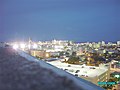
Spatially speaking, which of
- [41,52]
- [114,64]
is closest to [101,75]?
[114,64]

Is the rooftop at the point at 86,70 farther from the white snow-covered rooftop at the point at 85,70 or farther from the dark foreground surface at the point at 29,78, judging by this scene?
the dark foreground surface at the point at 29,78

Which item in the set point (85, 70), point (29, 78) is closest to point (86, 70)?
point (85, 70)

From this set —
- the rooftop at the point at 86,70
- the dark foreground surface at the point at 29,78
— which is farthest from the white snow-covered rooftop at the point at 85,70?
the dark foreground surface at the point at 29,78

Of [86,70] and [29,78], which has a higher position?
[29,78]

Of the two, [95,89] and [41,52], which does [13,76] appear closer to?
[95,89]

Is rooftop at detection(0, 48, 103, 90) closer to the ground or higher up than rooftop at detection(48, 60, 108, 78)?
higher up

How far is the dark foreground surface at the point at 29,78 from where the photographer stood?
0.43m

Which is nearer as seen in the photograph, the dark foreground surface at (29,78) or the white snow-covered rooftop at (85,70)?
the dark foreground surface at (29,78)

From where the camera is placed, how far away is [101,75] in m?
9.88

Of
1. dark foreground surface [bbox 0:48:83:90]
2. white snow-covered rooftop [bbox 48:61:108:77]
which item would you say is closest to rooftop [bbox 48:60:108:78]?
white snow-covered rooftop [bbox 48:61:108:77]

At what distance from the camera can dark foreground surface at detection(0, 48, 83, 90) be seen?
1.42 ft

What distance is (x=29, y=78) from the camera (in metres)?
0.47

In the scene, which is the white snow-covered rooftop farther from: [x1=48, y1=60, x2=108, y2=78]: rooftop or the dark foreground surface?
the dark foreground surface

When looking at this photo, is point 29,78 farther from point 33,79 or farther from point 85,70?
point 85,70
